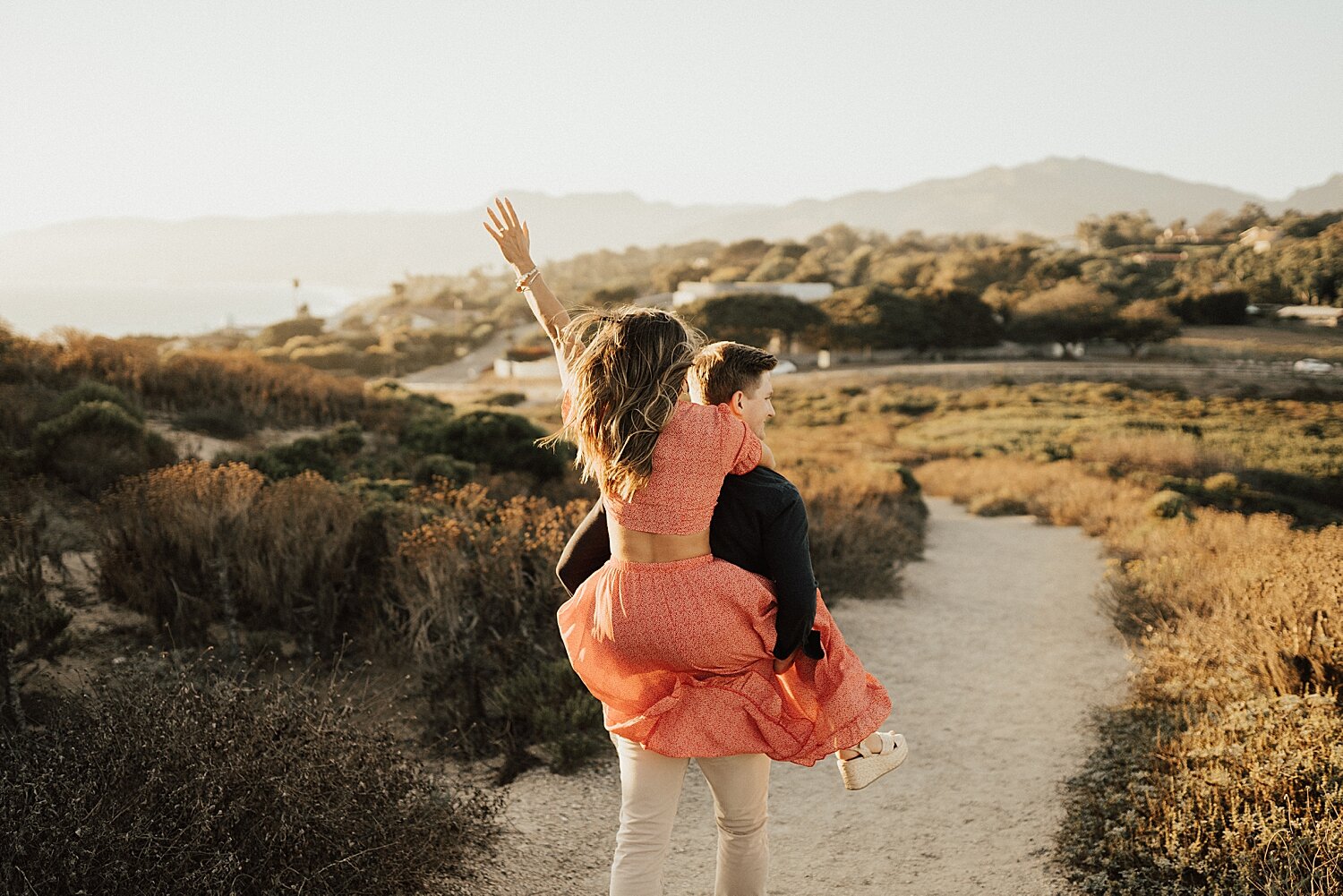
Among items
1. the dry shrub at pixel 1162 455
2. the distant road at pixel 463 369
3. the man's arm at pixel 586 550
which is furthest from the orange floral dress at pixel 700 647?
the distant road at pixel 463 369

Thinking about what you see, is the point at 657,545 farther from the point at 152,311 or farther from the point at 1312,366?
the point at 152,311

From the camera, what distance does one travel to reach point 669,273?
7838 centimetres

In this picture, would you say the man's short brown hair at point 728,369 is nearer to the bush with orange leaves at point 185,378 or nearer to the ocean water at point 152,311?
the bush with orange leaves at point 185,378

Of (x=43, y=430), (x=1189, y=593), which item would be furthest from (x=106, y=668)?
(x=1189, y=593)

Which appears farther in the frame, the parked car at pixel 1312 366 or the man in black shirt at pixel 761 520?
the parked car at pixel 1312 366

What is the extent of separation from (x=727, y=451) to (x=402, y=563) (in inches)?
160

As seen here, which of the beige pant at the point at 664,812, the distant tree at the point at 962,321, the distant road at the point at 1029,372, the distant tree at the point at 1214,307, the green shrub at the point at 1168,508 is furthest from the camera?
the distant tree at the point at 962,321

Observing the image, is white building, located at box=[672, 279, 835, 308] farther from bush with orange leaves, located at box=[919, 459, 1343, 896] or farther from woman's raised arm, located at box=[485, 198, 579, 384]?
woman's raised arm, located at box=[485, 198, 579, 384]

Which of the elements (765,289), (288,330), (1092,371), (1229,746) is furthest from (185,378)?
(288,330)

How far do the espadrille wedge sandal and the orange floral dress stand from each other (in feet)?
0.20

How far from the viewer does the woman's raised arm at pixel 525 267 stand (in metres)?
2.54

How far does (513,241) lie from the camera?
273 cm

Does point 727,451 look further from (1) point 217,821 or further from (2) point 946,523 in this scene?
(2) point 946,523

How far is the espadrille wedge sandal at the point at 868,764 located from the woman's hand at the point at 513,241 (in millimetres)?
1701
